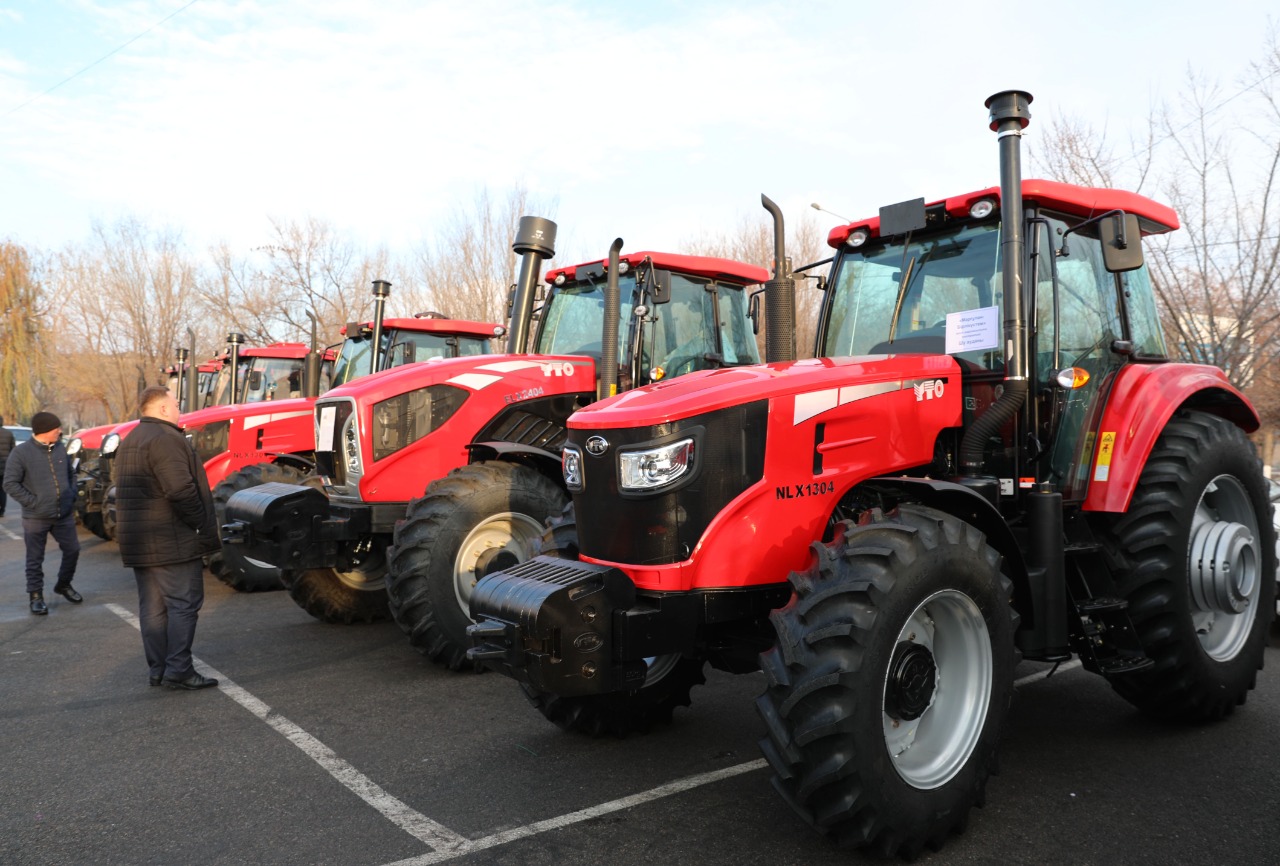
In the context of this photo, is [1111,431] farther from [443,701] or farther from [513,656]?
[443,701]

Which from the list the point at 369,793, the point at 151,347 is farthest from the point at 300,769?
the point at 151,347

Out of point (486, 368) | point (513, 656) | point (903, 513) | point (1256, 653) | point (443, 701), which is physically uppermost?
point (486, 368)

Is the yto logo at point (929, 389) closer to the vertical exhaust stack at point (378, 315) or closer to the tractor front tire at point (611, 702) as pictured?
the tractor front tire at point (611, 702)

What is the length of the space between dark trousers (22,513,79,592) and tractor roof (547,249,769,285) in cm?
504

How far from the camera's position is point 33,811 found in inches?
151

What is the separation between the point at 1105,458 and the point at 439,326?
7.18 m

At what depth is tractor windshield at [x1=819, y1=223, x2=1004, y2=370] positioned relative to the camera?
4270 millimetres

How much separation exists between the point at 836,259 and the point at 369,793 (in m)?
3.45

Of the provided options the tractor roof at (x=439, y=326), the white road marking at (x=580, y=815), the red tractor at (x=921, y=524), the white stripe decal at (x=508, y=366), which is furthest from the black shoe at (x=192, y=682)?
the tractor roof at (x=439, y=326)

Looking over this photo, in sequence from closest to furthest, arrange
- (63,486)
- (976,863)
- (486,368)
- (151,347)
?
(976,863) < (486,368) < (63,486) < (151,347)

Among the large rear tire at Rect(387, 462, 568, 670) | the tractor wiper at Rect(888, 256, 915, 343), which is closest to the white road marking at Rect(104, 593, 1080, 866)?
the large rear tire at Rect(387, 462, 568, 670)

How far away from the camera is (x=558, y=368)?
696 cm

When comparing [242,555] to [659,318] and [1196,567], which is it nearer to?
[659,318]

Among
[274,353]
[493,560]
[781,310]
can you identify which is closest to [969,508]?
[781,310]
